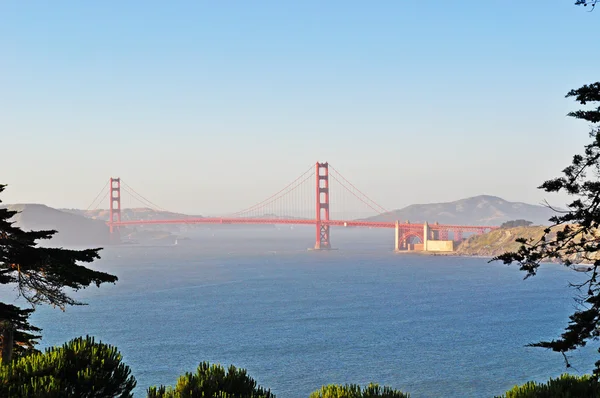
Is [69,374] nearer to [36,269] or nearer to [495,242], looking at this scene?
[36,269]

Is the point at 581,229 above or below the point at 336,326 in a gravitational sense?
above

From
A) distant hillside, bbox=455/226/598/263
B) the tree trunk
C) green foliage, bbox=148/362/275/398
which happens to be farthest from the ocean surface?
the tree trunk

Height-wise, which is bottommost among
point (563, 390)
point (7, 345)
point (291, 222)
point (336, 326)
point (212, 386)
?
point (336, 326)

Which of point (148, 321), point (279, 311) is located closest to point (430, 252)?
point (279, 311)

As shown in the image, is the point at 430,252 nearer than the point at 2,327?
No

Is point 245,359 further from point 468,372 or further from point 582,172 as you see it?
point 582,172

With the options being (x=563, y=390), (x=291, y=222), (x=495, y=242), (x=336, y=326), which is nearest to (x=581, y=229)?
(x=563, y=390)
